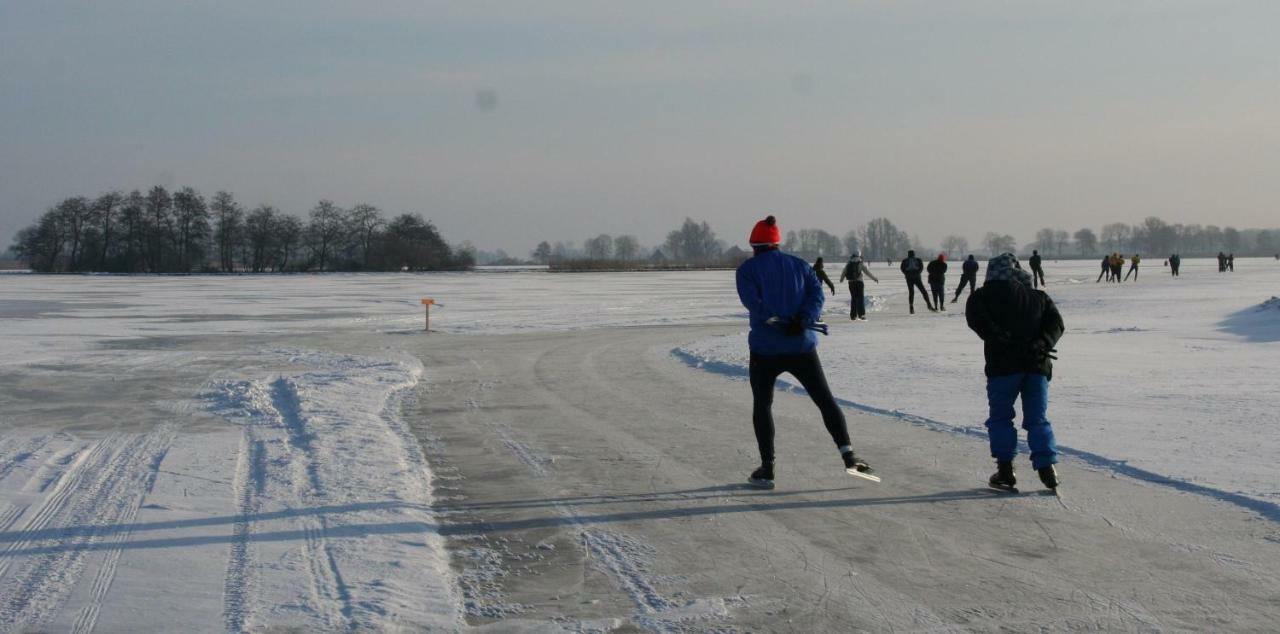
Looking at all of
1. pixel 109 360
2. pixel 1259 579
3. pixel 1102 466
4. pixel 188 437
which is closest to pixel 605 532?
pixel 1259 579

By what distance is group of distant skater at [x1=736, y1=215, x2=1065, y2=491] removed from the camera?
6633 mm

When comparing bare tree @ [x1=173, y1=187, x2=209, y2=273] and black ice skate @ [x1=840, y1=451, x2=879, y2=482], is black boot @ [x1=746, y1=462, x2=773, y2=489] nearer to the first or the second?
black ice skate @ [x1=840, y1=451, x2=879, y2=482]

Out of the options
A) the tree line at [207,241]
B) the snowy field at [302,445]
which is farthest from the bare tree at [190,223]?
the snowy field at [302,445]

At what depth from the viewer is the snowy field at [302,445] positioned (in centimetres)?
467

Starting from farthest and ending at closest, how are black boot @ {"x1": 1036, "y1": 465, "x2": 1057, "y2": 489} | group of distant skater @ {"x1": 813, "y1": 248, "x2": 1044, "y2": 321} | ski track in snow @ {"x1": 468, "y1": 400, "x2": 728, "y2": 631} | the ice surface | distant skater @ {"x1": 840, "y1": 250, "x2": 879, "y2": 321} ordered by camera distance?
1. group of distant skater @ {"x1": 813, "y1": 248, "x2": 1044, "y2": 321}
2. distant skater @ {"x1": 840, "y1": 250, "x2": 879, "y2": 321}
3. the ice surface
4. black boot @ {"x1": 1036, "y1": 465, "x2": 1057, "y2": 489}
5. ski track in snow @ {"x1": 468, "y1": 400, "x2": 728, "y2": 631}

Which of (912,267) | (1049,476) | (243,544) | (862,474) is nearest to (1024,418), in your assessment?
(1049,476)

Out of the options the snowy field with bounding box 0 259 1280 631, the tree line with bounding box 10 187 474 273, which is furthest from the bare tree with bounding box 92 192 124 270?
the snowy field with bounding box 0 259 1280 631

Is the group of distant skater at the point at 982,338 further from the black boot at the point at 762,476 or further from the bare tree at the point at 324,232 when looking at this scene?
the bare tree at the point at 324,232

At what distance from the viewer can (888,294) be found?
4425 cm

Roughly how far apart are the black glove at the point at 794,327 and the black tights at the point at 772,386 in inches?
6.9

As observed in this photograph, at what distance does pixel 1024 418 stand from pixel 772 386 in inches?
62.4

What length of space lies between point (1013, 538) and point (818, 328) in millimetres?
1865

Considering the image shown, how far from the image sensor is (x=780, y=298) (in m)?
6.75

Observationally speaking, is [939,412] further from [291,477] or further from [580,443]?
[291,477]
